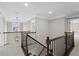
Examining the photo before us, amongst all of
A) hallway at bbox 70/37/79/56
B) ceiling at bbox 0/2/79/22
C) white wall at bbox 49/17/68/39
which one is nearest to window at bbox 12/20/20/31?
ceiling at bbox 0/2/79/22

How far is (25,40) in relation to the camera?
2287 millimetres

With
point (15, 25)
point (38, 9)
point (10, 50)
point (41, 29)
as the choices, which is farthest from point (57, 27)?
point (10, 50)

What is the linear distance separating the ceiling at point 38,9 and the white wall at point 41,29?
4.6 inches

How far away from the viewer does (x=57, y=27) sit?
1.92m

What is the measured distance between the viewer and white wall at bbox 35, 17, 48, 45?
6.25 ft

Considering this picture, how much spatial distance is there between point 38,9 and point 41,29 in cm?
43

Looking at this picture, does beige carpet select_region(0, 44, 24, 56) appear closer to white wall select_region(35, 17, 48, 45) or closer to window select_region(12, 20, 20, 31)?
window select_region(12, 20, 20, 31)

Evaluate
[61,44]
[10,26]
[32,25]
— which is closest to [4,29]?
[10,26]

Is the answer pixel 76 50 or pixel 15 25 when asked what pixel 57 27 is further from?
pixel 15 25

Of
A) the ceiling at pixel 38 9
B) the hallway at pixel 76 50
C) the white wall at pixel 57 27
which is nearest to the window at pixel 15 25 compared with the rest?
the ceiling at pixel 38 9

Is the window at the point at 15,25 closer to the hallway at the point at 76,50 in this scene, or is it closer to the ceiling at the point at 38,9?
the ceiling at the point at 38,9

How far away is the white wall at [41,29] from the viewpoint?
1.91 m

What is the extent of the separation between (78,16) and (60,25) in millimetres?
395

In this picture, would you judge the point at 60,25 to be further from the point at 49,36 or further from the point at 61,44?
the point at 61,44
